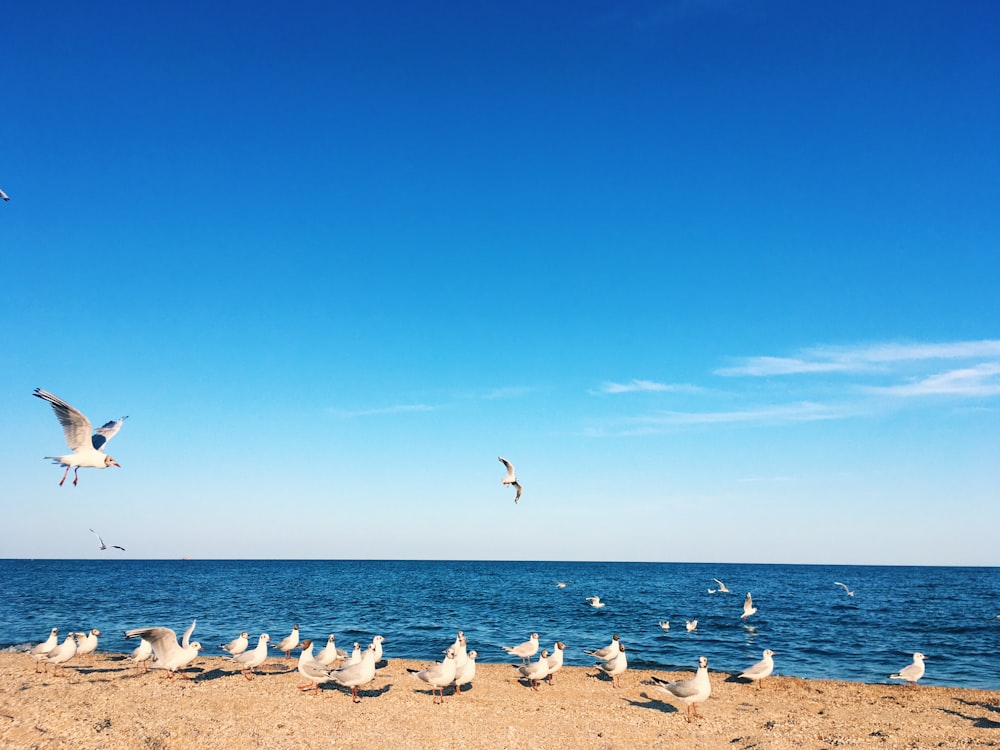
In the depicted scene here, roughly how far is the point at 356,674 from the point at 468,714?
10.1 ft

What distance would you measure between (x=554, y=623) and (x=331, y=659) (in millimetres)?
21527

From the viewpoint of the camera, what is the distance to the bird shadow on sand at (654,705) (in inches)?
600

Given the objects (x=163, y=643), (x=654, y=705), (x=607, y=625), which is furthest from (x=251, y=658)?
(x=607, y=625)

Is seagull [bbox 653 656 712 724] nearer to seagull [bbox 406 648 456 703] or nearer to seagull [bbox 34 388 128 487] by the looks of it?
seagull [bbox 406 648 456 703]

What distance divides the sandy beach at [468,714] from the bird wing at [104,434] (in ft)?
19.5

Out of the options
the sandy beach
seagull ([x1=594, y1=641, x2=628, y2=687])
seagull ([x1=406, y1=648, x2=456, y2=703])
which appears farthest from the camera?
seagull ([x1=594, y1=641, x2=628, y2=687])

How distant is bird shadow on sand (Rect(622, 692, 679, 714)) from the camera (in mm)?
15234

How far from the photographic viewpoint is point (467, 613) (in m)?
41.8

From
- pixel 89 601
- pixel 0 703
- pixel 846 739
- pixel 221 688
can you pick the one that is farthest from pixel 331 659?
pixel 89 601

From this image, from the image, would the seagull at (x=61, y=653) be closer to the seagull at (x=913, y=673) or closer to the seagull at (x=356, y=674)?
the seagull at (x=356, y=674)

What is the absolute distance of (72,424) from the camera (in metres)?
13.3

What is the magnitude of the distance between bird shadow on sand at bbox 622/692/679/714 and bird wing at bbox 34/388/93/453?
48.4ft

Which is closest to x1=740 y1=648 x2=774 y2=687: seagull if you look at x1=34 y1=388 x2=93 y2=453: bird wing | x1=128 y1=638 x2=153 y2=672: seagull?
x1=128 y1=638 x2=153 y2=672: seagull

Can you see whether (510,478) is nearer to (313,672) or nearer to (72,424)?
(313,672)
